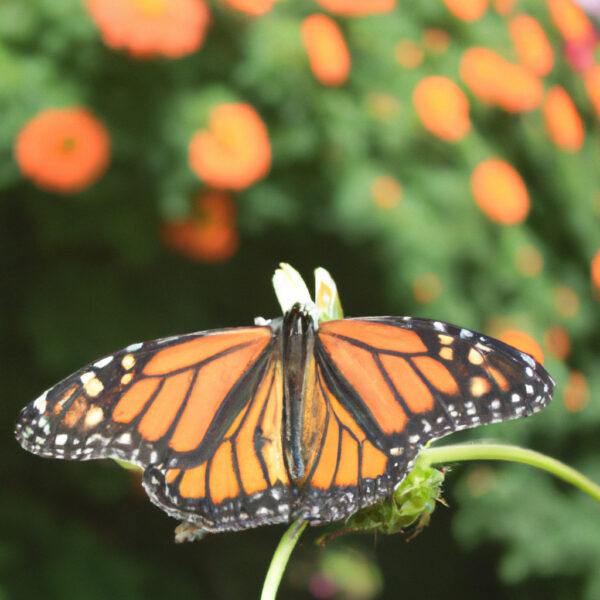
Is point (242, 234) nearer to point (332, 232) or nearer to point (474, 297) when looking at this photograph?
point (332, 232)

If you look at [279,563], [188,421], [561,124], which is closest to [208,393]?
[188,421]

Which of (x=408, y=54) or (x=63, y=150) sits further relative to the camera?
(x=408, y=54)

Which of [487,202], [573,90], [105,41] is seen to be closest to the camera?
[105,41]

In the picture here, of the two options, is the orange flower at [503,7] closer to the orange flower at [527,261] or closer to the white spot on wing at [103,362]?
the orange flower at [527,261]

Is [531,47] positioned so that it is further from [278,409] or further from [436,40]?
[278,409]

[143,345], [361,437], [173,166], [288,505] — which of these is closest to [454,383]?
[361,437]

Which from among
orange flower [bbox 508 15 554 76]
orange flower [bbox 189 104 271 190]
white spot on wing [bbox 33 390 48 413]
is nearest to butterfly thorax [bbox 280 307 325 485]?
white spot on wing [bbox 33 390 48 413]
